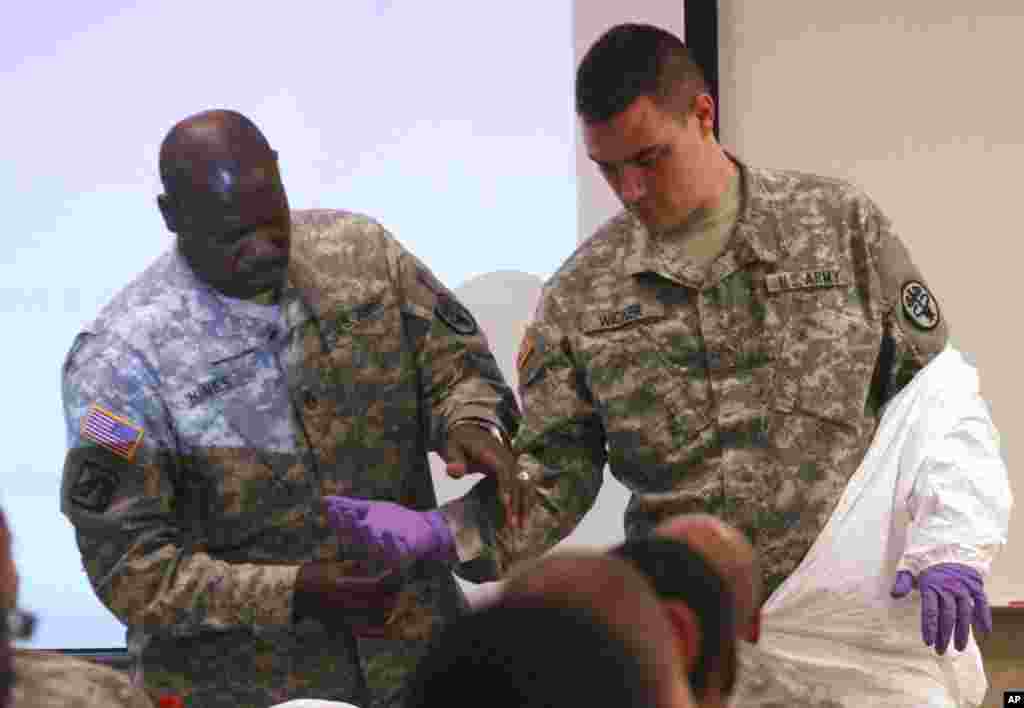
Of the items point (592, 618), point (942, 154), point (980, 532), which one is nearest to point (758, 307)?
point (980, 532)

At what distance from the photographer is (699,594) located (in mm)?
1057

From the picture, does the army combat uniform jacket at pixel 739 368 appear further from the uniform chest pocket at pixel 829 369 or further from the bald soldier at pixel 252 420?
the bald soldier at pixel 252 420

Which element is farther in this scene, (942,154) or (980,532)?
(942,154)

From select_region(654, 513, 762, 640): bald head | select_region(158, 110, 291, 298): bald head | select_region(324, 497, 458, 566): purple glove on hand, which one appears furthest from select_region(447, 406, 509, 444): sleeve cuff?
select_region(654, 513, 762, 640): bald head

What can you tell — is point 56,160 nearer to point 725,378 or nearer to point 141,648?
point 141,648

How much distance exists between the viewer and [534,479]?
7.86ft

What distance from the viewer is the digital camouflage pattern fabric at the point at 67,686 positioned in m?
1.36

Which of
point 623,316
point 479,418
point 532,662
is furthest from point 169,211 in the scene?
point 532,662

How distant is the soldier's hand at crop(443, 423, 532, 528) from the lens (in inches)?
90.7

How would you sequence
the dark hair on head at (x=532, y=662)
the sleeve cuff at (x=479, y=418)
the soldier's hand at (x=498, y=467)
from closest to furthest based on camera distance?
the dark hair on head at (x=532, y=662)
the soldier's hand at (x=498, y=467)
the sleeve cuff at (x=479, y=418)

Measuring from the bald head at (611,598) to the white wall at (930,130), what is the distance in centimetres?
269

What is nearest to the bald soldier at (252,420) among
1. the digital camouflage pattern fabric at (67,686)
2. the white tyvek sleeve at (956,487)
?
the white tyvek sleeve at (956,487)

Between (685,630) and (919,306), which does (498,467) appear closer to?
(919,306)

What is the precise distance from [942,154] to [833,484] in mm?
1423
